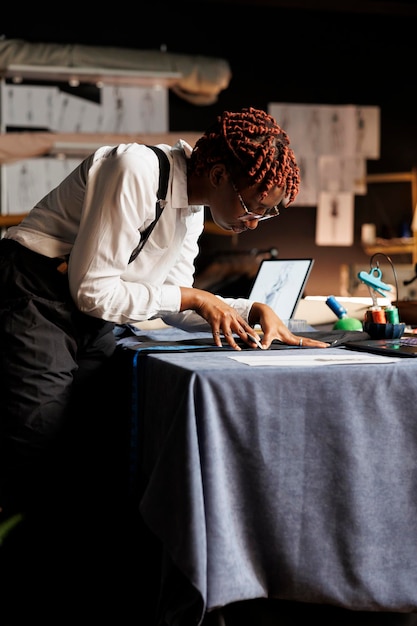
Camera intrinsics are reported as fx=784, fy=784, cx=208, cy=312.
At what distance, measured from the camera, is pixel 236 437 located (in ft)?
4.36

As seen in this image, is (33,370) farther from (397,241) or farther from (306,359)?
(397,241)

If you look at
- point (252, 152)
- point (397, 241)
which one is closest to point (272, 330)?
point (252, 152)

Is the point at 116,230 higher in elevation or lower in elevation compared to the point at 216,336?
higher

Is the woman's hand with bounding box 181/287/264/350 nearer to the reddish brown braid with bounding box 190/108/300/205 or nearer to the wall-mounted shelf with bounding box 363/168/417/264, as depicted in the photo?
the reddish brown braid with bounding box 190/108/300/205

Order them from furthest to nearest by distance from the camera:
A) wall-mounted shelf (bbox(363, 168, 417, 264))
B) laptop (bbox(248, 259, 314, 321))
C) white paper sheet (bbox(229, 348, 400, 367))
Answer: wall-mounted shelf (bbox(363, 168, 417, 264)), laptop (bbox(248, 259, 314, 321)), white paper sheet (bbox(229, 348, 400, 367))

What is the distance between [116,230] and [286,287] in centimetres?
92

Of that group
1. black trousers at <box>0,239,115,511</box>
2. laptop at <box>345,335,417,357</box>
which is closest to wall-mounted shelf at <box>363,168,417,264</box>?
laptop at <box>345,335,417,357</box>

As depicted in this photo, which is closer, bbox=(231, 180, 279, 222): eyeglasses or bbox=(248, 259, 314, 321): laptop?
bbox=(231, 180, 279, 222): eyeglasses

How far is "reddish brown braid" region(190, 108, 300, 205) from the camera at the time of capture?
1.53 meters

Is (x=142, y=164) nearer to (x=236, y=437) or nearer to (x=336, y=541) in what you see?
(x=236, y=437)

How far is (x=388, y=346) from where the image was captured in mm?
1677

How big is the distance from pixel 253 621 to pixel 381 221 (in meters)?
4.64

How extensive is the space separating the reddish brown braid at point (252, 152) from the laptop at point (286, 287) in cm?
71

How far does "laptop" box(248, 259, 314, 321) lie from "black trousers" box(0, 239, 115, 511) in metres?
0.78
